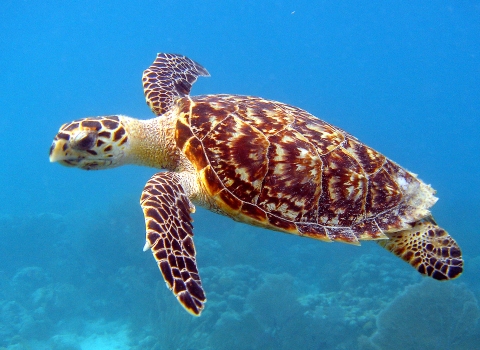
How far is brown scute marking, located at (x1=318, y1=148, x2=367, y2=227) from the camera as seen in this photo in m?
3.26

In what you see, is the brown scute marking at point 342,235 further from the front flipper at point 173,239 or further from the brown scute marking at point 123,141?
the brown scute marking at point 123,141

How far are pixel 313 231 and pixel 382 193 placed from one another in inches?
36.1

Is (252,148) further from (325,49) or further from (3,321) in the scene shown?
(325,49)

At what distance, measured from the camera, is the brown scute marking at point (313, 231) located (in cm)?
317

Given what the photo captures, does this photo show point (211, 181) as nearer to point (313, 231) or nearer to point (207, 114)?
point (207, 114)

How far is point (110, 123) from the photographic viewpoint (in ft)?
11.2

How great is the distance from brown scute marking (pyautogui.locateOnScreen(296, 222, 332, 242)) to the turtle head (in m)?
2.02

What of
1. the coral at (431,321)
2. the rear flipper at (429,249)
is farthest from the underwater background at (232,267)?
the rear flipper at (429,249)

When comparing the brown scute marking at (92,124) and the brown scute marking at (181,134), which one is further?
the brown scute marking at (181,134)

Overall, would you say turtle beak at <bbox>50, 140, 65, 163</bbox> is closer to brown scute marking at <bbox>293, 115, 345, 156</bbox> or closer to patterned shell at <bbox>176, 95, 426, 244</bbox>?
patterned shell at <bbox>176, 95, 426, 244</bbox>

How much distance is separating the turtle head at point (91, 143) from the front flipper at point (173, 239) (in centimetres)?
68

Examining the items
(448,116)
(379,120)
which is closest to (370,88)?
(448,116)

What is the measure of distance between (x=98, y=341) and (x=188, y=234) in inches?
474

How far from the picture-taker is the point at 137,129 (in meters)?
3.67
